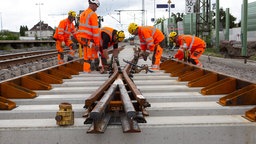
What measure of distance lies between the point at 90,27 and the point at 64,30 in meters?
3.98

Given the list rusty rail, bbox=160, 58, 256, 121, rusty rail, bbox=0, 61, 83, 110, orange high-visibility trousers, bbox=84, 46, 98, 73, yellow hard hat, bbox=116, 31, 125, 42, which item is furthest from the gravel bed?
rusty rail, bbox=0, 61, 83, 110

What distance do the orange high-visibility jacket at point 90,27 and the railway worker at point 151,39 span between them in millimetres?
1072

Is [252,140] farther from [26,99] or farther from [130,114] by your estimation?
[26,99]

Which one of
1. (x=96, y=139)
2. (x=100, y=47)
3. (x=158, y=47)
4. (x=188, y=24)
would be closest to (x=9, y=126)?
(x=96, y=139)

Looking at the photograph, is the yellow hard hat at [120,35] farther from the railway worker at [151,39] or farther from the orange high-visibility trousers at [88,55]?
the orange high-visibility trousers at [88,55]

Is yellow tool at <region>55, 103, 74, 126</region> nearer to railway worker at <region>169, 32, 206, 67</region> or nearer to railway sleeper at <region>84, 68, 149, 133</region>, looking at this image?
railway sleeper at <region>84, 68, 149, 133</region>

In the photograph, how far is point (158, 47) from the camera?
9.04 meters

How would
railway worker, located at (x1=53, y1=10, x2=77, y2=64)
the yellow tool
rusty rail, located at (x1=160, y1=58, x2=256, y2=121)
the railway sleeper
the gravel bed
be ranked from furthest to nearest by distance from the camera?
railway worker, located at (x1=53, y1=10, x2=77, y2=64)
the gravel bed
rusty rail, located at (x1=160, y1=58, x2=256, y2=121)
the yellow tool
the railway sleeper

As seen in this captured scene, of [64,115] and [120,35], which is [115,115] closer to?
[64,115]

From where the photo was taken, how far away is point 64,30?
38.3ft

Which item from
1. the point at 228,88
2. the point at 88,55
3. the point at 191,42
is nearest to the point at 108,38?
the point at 88,55

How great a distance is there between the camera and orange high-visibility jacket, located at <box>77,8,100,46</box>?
786 centimetres

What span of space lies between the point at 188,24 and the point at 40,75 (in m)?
31.0

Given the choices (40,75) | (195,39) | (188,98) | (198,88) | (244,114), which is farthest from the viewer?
(195,39)
